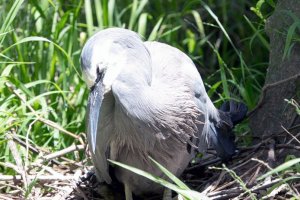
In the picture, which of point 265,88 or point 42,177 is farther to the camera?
point 265,88

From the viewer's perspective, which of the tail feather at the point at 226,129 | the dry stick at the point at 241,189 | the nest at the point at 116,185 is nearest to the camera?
the dry stick at the point at 241,189

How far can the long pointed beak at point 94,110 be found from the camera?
10.8 feet

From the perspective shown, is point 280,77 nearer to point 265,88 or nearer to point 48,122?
point 265,88

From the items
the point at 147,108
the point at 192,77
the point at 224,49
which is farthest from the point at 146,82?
the point at 224,49

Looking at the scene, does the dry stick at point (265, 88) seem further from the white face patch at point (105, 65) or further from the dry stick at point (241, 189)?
the white face patch at point (105, 65)

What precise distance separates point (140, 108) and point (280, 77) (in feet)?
3.44

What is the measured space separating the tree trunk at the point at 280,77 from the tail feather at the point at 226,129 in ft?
0.45

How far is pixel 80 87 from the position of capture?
15.7 feet

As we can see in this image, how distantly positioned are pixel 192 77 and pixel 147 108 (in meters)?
0.45

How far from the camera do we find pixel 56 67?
5.04m

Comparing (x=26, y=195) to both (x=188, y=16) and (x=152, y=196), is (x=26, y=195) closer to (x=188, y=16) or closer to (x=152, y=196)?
(x=152, y=196)

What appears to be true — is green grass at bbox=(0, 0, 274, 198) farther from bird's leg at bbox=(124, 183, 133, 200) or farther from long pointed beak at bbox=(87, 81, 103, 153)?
long pointed beak at bbox=(87, 81, 103, 153)

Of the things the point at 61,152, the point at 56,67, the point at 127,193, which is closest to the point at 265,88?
the point at 127,193

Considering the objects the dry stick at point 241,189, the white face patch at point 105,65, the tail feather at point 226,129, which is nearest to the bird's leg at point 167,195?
the dry stick at point 241,189
